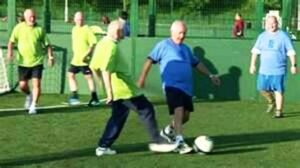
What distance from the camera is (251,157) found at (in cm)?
974

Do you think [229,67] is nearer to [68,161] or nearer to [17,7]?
[17,7]

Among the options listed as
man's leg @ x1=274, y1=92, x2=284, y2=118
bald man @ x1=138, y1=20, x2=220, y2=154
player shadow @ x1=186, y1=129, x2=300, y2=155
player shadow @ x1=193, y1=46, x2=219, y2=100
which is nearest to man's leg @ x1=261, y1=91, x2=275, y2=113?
man's leg @ x1=274, y1=92, x2=284, y2=118

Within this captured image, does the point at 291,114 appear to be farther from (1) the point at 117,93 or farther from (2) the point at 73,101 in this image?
(1) the point at 117,93

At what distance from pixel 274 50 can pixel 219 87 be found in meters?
3.15

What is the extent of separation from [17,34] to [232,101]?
5.18 m

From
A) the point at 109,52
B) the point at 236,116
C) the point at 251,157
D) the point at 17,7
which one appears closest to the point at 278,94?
the point at 236,116

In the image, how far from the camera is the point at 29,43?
13.4m

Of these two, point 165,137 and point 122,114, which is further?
point 165,137

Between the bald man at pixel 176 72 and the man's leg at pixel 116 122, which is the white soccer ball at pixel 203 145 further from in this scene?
the man's leg at pixel 116 122

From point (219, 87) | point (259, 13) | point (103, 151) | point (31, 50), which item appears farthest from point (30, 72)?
point (259, 13)

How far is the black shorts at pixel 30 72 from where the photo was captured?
43.9 feet

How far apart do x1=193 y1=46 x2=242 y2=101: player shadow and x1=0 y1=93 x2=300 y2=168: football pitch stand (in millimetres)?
1442

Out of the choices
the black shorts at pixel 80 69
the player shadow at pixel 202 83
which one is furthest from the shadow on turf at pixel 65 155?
the player shadow at pixel 202 83

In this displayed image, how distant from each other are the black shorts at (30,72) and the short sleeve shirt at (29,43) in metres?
0.06
